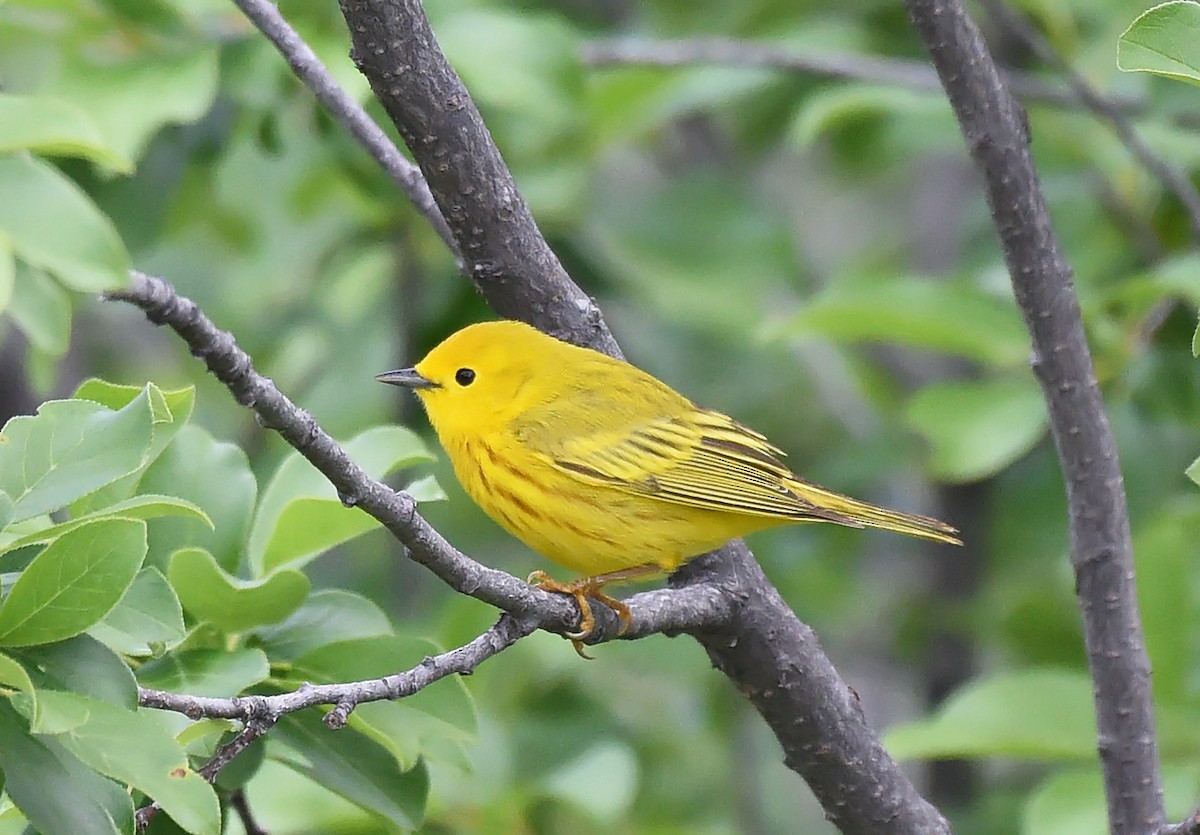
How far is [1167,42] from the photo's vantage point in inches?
70.9

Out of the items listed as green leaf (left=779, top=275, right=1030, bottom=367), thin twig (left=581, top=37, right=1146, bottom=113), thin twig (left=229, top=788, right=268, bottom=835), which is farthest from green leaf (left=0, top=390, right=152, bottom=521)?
thin twig (left=581, top=37, right=1146, bottom=113)

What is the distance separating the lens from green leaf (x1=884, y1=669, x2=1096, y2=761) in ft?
9.61

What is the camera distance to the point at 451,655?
5.97ft

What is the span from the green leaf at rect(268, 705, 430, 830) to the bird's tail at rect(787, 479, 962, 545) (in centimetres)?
107

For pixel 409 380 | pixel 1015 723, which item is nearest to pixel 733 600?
pixel 1015 723

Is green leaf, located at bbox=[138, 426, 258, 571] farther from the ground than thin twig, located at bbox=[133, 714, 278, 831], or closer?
farther from the ground

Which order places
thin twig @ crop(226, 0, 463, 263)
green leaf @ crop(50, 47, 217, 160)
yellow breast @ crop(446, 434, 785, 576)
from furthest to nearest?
green leaf @ crop(50, 47, 217, 160) < yellow breast @ crop(446, 434, 785, 576) < thin twig @ crop(226, 0, 463, 263)

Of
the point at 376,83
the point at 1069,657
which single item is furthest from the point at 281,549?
the point at 1069,657

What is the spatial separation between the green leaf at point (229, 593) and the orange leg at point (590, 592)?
1.31 ft

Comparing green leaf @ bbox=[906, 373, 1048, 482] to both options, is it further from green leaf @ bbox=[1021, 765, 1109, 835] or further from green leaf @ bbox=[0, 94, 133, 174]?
green leaf @ bbox=[0, 94, 133, 174]

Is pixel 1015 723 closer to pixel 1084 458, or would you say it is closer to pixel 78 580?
pixel 1084 458

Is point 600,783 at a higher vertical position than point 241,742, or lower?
higher

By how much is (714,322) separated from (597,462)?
5.40 feet

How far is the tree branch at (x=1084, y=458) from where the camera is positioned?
2301 mm
